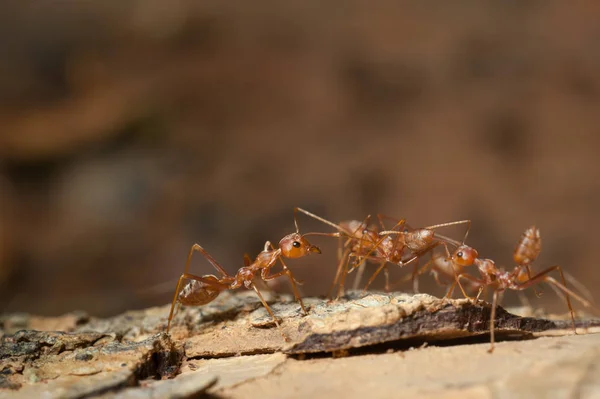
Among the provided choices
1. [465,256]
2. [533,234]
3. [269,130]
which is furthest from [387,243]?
[269,130]

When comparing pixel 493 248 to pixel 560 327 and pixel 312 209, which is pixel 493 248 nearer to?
pixel 312 209

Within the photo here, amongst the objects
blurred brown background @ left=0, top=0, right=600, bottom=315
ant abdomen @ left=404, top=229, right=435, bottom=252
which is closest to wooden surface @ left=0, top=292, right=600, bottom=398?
ant abdomen @ left=404, top=229, right=435, bottom=252

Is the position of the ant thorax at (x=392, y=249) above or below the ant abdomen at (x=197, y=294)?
above

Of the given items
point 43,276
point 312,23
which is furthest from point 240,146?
point 43,276

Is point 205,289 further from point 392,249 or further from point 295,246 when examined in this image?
point 392,249

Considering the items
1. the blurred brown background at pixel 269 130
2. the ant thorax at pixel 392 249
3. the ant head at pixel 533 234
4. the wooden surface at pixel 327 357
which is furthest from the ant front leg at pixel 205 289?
the blurred brown background at pixel 269 130

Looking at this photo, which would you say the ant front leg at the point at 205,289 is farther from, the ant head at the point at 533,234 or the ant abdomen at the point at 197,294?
the ant head at the point at 533,234

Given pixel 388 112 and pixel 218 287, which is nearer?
pixel 218 287
